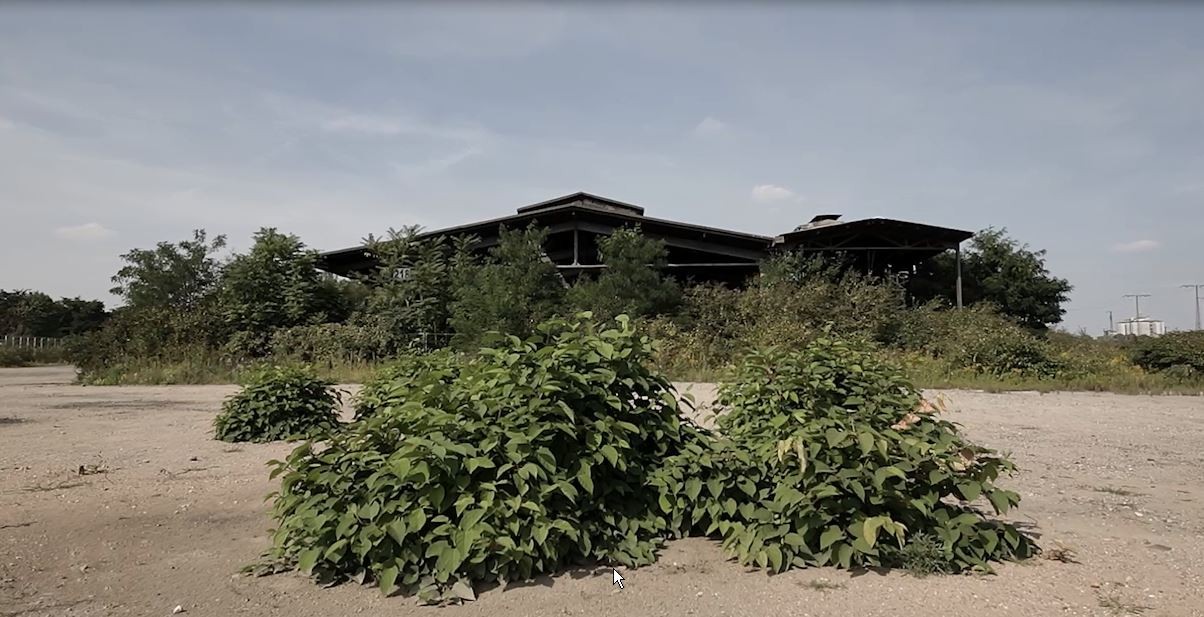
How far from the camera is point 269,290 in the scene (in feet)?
77.8

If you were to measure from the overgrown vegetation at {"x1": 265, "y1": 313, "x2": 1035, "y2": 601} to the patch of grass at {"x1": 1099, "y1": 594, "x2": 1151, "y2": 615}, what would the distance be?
49cm

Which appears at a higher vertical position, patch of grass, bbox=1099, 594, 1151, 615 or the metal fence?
the metal fence

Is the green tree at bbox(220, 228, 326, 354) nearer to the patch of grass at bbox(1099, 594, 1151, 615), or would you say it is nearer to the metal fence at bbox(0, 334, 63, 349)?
the patch of grass at bbox(1099, 594, 1151, 615)

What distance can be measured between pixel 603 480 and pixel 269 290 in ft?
73.1

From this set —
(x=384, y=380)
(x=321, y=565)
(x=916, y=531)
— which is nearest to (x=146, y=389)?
(x=384, y=380)

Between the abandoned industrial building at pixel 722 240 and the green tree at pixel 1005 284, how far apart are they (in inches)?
43.8

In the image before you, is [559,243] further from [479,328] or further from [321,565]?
[321,565]

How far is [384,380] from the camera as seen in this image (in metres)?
6.23

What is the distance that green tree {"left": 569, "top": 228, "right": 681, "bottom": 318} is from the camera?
21.6 m

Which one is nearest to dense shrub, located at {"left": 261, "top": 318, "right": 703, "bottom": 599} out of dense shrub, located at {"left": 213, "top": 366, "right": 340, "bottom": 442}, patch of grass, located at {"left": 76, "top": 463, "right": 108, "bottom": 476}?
patch of grass, located at {"left": 76, "top": 463, "right": 108, "bottom": 476}

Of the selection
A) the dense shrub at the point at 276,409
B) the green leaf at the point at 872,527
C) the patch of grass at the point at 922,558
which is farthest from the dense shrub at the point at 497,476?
the dense shrub at the point at 276,409

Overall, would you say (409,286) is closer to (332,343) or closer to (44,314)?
(332,343)

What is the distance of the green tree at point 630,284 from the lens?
2158 cm

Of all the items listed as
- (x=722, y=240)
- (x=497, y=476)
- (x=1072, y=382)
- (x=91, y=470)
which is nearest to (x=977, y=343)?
(x=1072, y=382)
